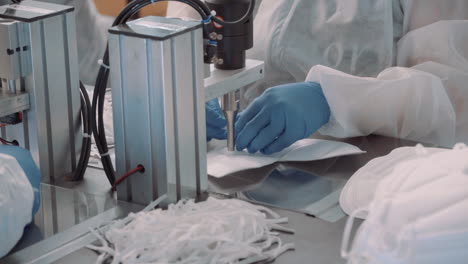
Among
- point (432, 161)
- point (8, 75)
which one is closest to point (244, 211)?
point (432, 161)

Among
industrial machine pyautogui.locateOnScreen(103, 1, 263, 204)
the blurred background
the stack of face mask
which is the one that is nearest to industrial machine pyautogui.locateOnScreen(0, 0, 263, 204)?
industrial machine pyautogui.locateOnScreen(103, 1, 263, 204)

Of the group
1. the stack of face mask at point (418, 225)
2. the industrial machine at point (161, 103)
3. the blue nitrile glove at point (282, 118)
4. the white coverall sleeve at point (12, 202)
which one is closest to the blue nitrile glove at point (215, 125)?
the blue nitrile glove at point (282, 118)

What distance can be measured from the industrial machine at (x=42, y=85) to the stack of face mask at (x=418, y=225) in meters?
0.67

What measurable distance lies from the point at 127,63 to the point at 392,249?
56 cm

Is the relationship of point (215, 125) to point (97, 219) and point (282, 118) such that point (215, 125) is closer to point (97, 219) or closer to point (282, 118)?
point (282, 118)

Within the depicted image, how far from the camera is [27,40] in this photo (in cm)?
127

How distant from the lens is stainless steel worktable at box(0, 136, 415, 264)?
3.51ft

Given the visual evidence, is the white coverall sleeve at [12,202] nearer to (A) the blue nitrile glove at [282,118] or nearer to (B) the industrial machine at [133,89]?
(B) the industrial machine at [133,89]

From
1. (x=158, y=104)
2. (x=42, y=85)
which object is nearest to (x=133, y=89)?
(x=158, y=104)

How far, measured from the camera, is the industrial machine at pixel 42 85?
1.27m

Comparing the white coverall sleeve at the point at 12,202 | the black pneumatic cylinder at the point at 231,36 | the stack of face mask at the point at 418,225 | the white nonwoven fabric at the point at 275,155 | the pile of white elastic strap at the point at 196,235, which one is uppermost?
the black pneumatic cylinder at the point at 231,36

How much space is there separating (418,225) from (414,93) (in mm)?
918

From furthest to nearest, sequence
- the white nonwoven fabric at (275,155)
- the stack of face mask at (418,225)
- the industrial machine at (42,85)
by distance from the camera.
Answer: the white nonwoven fabric at (275,155) → the industrial machine at (42,85) → the stack of face mask at (418,225)

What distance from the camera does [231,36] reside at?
1.36m
